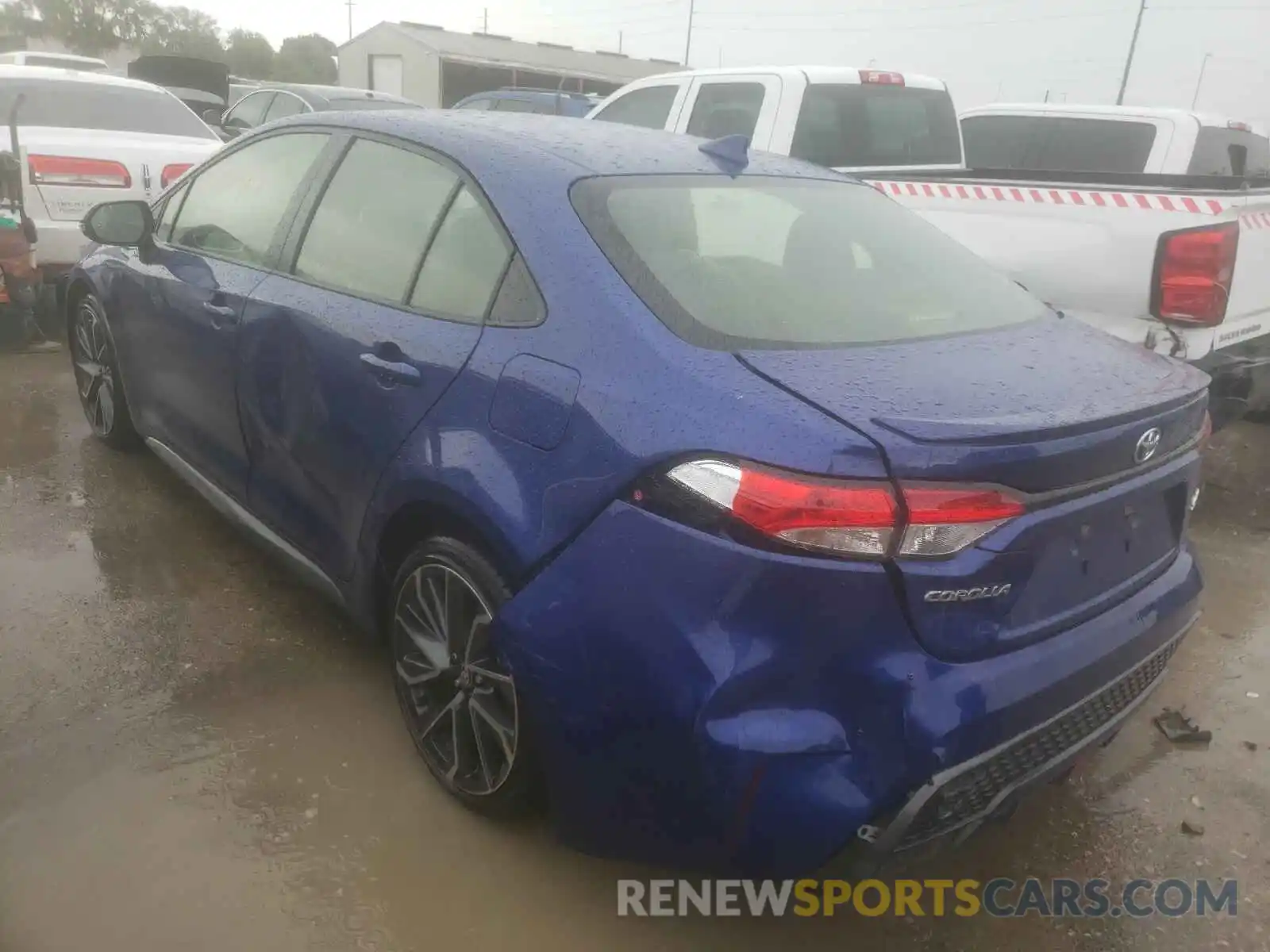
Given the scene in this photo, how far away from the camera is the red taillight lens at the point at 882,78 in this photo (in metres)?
6.31

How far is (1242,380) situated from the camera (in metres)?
4.34

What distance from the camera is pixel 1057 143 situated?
7.48 metres

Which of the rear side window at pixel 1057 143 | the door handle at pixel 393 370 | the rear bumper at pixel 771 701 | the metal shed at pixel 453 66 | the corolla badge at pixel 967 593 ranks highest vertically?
the metal shed at pixel 453 66

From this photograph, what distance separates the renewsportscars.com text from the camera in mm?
2354

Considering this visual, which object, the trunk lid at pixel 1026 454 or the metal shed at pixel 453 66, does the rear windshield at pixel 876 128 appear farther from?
the metal shed at pixel 453 66

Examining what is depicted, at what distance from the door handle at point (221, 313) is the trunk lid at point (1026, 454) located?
1.93m

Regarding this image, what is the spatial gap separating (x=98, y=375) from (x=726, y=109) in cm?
385

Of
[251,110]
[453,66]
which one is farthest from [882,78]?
[453,66]

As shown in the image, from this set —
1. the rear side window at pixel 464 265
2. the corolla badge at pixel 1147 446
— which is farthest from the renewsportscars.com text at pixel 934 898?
the rear side window at pixel 464 265

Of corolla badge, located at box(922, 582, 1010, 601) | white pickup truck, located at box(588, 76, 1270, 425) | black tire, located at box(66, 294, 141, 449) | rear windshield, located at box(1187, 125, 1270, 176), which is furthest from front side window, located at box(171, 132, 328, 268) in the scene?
rear windshield, located at box(1187, 125, 1270, 176)

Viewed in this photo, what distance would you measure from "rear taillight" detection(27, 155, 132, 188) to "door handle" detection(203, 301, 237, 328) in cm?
361

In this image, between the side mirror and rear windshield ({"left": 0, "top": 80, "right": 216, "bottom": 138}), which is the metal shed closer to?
rear windshield ({"left": 0, "top": 80, "right": 216, "bottom": 138})

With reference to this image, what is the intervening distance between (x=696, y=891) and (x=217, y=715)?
1461 millimetres

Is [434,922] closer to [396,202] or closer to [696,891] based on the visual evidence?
[696,891]
